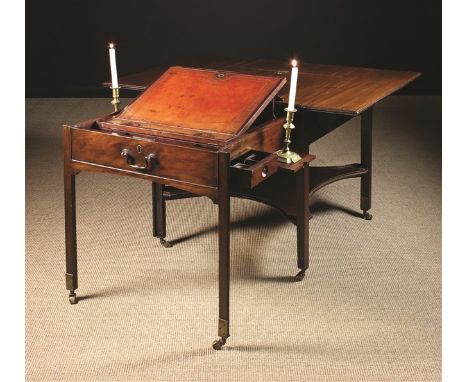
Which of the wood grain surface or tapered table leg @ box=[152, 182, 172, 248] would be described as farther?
tapered table leg @ box=[152, 182, 172, 248]

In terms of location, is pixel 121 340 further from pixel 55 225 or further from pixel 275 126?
pixel 55 225

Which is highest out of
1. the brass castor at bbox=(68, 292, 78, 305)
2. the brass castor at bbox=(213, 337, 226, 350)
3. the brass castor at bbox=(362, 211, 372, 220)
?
the brass castor at bbox=(362, 211, 372, 220)

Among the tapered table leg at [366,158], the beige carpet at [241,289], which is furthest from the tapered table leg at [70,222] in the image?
the tapered table leg at [366,158]

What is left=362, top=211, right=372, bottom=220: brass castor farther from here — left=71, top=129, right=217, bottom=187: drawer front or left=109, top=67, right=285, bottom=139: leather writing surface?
left=71, top=129, right=217, bottom=187: drawer front

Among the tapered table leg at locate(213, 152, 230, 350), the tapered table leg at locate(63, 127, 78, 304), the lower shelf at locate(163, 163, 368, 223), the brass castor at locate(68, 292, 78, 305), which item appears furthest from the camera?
the lower shelf at locate(163, 163, 368, 223)

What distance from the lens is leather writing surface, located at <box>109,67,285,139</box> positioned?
3537mm

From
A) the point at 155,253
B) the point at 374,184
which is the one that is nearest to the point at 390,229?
the point at 374,184

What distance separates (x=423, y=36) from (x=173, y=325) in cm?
495

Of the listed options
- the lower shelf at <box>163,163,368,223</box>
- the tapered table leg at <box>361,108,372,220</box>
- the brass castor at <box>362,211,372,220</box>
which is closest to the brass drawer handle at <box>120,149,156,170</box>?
the lower shelf at <box>163,163,368,223</box>

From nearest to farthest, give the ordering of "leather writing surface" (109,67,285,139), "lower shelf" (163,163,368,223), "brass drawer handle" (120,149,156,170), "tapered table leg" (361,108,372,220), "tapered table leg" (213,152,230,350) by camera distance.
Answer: "tapered table leg" (213,152,230,350) → "brass drawer handle" (120,149,156,170) → "leather writing surface" (109,67,285,139) → "lower shelf" (163,163,368,223) → "tapered table leg" (361,108,372,220)

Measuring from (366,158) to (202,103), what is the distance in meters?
1.52

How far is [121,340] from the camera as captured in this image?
3609 millimetres

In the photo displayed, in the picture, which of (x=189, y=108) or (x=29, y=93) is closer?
(x=189, y=108)

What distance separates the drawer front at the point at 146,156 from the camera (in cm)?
334
